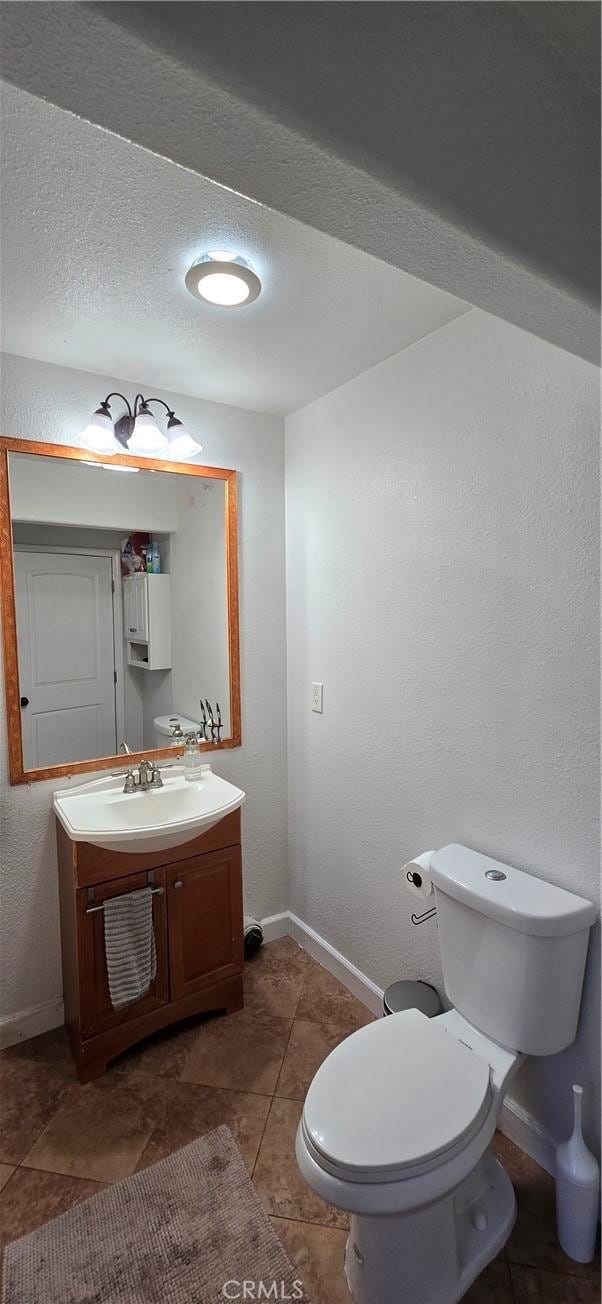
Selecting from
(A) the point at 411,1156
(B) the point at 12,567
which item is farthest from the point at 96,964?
(B) the point at 12,567

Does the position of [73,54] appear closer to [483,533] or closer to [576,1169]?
[483,533]

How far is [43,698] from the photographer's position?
1.87m

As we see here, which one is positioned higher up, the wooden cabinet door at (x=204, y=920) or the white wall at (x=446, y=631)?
the white wall at (x=446, y=631)

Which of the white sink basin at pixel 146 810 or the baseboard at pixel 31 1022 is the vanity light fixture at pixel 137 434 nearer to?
the white sink basin at pixel 146 810

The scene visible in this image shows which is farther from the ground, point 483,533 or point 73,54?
point 73,54

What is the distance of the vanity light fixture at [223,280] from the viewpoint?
51.1 inches

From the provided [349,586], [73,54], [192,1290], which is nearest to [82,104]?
[73,54]

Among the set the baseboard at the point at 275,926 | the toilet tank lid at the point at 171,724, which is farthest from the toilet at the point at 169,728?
the baseboard at the point at 275,926

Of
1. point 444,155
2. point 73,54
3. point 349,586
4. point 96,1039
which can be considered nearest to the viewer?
point 73,54

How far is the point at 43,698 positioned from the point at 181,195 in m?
1.46

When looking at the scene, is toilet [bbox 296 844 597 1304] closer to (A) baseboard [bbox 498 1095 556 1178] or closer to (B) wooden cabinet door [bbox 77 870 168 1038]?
(A) baseboard [bbox 498 1095 556 1178]

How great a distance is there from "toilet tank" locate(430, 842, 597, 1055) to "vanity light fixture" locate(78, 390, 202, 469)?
5.18 feet

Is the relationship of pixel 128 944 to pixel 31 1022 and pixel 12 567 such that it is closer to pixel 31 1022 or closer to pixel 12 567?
pixel 31 1022

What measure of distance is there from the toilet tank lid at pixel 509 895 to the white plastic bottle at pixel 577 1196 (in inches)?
15.5
